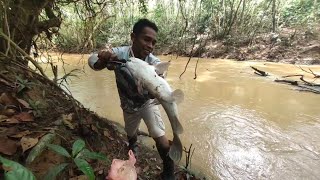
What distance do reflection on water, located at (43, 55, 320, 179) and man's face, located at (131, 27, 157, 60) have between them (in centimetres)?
148

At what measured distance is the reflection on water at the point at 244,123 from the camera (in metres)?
3.76

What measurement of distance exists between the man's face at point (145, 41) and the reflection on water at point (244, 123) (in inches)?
58.4

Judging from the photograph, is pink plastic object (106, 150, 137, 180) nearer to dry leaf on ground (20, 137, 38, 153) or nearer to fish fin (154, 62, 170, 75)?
dry leaf on ground (20, 137, 38, 153)

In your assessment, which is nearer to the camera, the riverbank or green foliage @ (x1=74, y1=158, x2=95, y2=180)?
green foliage @ (x1=74, y1=158, x2=95, y2=180)

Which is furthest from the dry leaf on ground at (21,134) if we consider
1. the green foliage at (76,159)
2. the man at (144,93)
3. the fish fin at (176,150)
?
the fish fin at (176,150)

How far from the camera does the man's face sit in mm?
2916

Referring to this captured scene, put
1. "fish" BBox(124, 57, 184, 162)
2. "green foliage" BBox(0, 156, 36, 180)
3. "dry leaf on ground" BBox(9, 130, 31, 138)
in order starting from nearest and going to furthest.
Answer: "green foliage" BBox(0, 156, 36, 180) → "dry leaf on ground" BBox(9, 130, 31, 138) → "fish" BBox(124, 57, 184, 162)

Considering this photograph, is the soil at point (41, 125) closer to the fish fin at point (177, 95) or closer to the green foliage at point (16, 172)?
the green foliage at point (16, 172)

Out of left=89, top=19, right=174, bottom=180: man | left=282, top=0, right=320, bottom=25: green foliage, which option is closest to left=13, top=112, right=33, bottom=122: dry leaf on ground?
left=89, top=19, right=174, bottom=180: man

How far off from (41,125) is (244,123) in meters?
3.71

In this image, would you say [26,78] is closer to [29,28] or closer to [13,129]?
[13,129]

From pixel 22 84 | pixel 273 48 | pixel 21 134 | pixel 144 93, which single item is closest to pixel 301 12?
pixel 273 48

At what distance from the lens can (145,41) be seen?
2.92 m

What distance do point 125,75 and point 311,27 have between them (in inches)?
545
